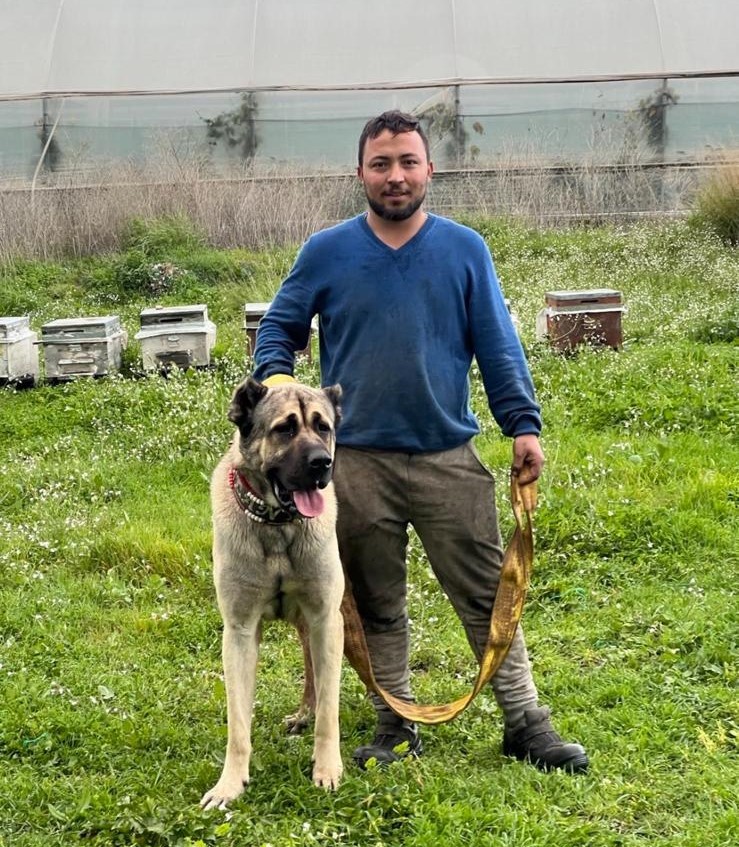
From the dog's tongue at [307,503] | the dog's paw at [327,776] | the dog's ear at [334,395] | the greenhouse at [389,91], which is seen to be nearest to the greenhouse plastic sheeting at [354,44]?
the greenhouse at [389,91]

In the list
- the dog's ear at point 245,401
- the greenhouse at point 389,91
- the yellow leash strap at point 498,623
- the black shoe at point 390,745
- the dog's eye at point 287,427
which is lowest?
the black shoe at point 390,745

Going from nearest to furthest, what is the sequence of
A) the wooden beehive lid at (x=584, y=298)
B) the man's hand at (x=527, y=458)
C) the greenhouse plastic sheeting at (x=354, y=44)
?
the man's hand at (x=527, y=458)
the wooden beehive lid at (x=584, y=298)
the greenhouse plastic sheeting at (x=354, y=44)

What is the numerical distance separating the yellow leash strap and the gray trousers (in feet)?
0.26

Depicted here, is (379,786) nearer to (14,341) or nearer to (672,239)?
(14,341)

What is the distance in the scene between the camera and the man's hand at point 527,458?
327cm

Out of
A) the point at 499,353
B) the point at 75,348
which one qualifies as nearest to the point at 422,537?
the point at 499,353

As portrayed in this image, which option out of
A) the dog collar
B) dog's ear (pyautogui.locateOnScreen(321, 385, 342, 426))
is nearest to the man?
dog's ear (pyautogui.locateOnScreen(321, 385, 342, 426))

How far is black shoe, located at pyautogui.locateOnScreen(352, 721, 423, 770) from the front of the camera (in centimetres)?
339

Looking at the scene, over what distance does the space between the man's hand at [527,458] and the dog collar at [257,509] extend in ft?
2.49

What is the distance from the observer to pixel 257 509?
314 centimetres

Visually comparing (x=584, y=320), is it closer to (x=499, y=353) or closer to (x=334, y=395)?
(x=499, y=353)

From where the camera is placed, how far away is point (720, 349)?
812 centimetres

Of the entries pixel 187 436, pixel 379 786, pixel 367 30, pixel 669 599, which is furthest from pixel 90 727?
pixel 367 30

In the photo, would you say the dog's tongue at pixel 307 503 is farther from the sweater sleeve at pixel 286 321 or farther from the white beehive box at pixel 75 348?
the white beehive box at pixel 75 348
